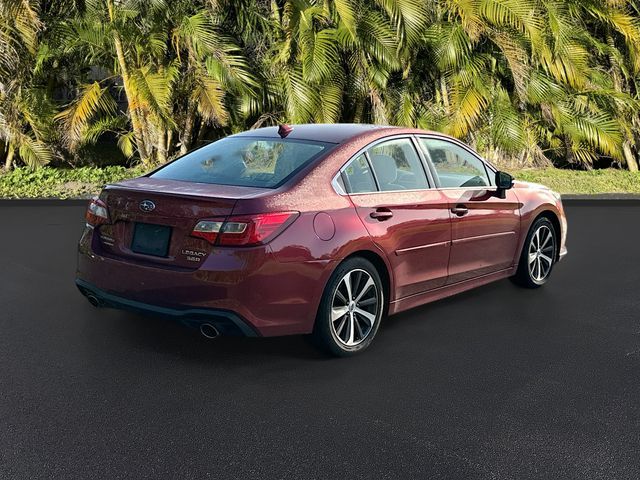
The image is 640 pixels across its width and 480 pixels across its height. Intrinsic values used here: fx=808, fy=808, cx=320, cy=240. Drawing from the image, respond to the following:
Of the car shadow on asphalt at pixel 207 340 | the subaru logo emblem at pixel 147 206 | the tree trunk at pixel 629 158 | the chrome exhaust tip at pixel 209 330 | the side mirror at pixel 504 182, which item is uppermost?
the tree trunk at pixel 629 158

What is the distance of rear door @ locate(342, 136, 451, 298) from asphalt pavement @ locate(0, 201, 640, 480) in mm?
506

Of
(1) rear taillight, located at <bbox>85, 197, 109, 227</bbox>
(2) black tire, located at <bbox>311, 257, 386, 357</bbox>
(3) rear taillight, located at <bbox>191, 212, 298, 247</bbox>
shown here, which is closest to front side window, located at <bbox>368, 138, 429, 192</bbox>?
(2) black tire, located at <bbox>311, 257, 386, 357</bbox>

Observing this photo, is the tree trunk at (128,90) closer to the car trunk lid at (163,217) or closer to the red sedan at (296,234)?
the red sedan at (296,234)

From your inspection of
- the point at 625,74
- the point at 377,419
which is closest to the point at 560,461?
the point at 377,419

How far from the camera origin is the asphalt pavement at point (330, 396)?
3.82m

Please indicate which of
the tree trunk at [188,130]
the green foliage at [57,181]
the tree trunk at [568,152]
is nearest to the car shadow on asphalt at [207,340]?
the green foliage at [57,181]

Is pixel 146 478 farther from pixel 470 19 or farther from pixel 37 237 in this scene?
pixel 470 19

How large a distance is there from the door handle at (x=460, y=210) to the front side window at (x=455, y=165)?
0.20 m

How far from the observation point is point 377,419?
437cm

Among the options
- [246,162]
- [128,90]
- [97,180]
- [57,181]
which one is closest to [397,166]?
[246,162]

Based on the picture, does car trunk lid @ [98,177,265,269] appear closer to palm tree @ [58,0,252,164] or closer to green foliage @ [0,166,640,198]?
green foliage @ [0,166,640,198]

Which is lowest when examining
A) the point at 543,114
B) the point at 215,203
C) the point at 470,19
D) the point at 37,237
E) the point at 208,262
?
the point at 37,237

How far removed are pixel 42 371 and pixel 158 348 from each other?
0.81 meters

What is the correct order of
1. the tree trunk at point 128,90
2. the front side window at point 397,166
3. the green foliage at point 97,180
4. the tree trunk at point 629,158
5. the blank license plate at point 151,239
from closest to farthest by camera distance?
1. the blank license plate at point 151,239
2. the front side window at point 397,166
3. the green foliage at point 97,180
4. the tree trunk at point 128,90
5. the tree trunk at point 629,158
